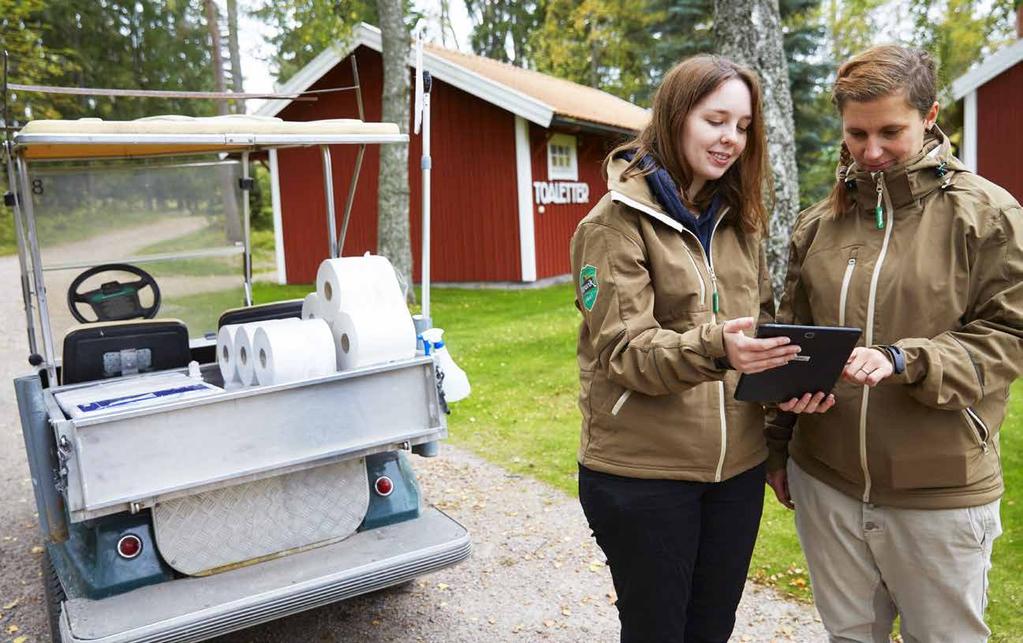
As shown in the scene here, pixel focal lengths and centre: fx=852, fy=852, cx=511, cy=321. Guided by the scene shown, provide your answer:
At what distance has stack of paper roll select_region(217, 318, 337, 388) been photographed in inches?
129

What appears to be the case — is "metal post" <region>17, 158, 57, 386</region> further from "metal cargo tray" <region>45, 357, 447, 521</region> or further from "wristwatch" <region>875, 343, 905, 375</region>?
"wristwatch" <region>875, 343, 905, 375</region>

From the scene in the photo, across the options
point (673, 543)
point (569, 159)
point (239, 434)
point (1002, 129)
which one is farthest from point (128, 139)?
point (1002, 129)

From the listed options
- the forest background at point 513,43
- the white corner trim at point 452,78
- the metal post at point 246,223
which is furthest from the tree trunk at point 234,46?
the metal post at point 246,223

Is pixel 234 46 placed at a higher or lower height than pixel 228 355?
higher

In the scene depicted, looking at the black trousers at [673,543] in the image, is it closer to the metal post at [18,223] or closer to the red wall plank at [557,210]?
the metal post at [18,223]

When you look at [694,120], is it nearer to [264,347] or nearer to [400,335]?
[400,335]

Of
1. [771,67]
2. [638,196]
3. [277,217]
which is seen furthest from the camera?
[277,217]

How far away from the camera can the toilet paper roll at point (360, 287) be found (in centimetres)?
350

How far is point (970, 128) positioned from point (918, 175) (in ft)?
50.8

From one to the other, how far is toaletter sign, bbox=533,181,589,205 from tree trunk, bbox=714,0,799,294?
8.46 m

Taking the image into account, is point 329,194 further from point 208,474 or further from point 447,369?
point 208,474

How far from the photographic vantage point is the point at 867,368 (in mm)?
1844

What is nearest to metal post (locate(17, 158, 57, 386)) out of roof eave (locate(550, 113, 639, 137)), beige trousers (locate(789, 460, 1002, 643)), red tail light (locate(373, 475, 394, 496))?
red tail light (locate(373, 475, 394, 496))

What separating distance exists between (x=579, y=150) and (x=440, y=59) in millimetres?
3538
